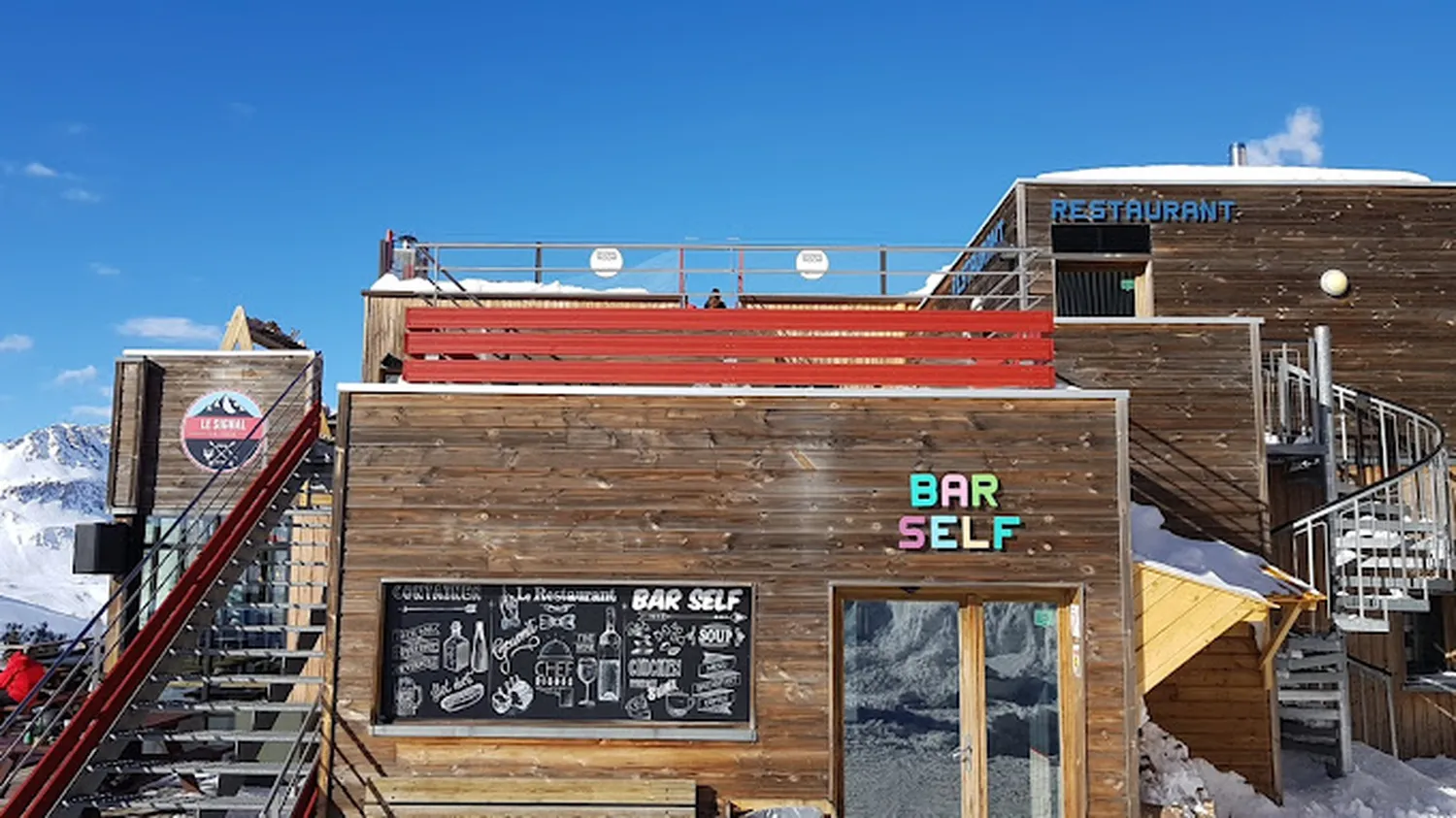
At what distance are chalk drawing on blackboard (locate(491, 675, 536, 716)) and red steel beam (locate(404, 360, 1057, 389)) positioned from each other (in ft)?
9.29

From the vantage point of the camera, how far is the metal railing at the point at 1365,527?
11.9 meters

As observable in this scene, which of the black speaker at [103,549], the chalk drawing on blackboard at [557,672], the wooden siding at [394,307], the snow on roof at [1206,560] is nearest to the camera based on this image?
the chalk drawing on blackboard at [557,672]

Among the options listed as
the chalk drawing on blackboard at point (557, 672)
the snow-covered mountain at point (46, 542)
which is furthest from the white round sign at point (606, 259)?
the snow-covered mountain at point (46, 542)

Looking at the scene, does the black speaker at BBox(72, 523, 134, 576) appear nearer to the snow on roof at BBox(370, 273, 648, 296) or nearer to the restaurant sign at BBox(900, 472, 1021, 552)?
the snow on roof at BBox(370, 273, 648, 296)

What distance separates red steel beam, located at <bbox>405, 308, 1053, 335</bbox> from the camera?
33.0 ft

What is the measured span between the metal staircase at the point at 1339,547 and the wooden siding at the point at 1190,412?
87 centimetres

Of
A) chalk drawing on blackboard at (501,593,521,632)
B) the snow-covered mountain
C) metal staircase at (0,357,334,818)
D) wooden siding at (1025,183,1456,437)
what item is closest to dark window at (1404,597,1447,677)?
wooden siding at (1025,183,1456,437)

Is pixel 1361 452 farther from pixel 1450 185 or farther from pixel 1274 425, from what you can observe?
pixel 1450 185

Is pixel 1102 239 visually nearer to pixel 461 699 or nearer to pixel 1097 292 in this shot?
pixel 1097 292

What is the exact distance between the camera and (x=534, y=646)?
9406mm

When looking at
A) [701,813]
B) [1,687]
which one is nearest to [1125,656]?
[701,813]

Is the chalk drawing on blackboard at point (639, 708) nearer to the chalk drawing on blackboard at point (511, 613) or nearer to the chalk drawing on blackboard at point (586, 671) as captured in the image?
the chalk drawing on blackboard at point (586, 671)

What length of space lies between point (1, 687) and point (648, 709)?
358 inches

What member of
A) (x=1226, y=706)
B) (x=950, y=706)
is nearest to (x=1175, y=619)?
(x=950, y=706)
